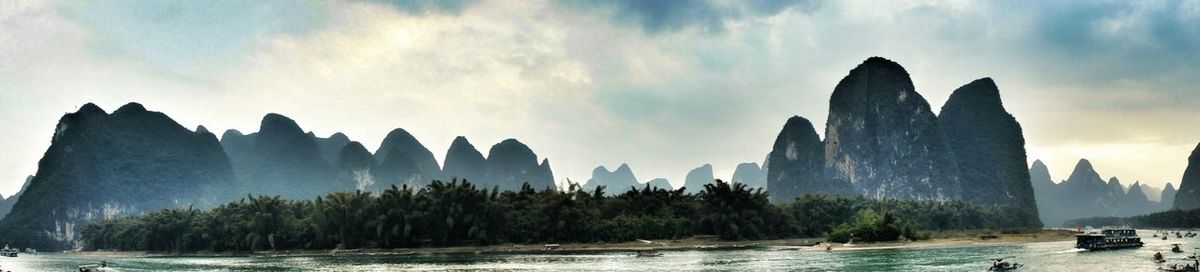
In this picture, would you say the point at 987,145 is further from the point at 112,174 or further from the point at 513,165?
the point at 112,174

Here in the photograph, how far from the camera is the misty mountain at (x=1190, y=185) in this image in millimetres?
162625

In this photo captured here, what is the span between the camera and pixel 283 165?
522 ft

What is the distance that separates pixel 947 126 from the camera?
13475 centimetres

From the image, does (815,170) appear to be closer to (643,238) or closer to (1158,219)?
(1158,219)

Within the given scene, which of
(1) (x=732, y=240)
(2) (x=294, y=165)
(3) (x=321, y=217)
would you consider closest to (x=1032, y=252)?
(1) (x=732, y=240)

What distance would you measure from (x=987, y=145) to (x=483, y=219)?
93.8 m

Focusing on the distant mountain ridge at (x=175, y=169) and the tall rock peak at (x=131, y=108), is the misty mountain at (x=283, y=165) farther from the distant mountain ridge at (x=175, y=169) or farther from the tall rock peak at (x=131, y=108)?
the tall rock peak at (x=131, y=108)

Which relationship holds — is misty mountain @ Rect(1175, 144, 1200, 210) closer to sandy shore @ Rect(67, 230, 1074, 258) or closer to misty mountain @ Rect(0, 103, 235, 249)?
sandy shore @ Rect(67, 230, 1074, 258)

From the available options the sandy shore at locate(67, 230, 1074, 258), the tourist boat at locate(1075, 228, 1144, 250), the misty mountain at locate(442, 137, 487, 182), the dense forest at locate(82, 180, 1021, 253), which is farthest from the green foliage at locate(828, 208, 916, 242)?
the misty mountain at locate(442, 137, 487, 182)

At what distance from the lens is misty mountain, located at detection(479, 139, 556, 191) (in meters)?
179

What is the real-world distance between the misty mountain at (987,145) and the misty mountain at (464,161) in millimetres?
89862

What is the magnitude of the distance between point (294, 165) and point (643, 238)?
367ft

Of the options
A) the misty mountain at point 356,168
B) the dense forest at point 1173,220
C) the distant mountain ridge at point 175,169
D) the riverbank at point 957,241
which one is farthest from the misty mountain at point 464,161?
the riverbank at point 957,241

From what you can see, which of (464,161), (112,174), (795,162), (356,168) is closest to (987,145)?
(795,162)
